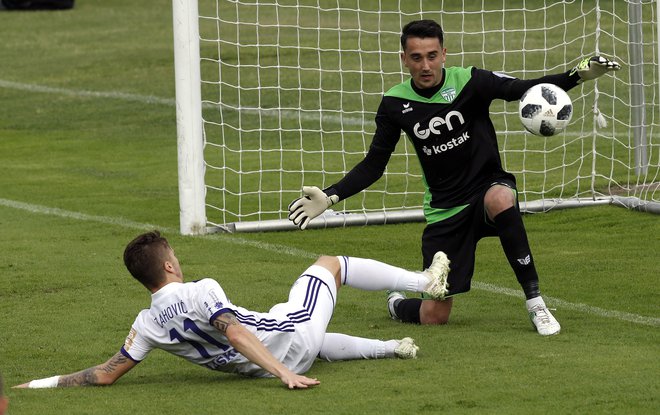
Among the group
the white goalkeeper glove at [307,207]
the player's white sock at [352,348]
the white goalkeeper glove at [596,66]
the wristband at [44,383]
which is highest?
the white goalkeeper glove at [596,66]

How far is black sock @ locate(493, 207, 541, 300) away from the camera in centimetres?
725

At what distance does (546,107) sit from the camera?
286 inches

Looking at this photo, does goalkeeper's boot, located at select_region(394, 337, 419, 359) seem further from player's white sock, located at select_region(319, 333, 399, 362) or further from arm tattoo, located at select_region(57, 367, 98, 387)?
arm tattoo, located at select_region(57, 367, 98, 387)

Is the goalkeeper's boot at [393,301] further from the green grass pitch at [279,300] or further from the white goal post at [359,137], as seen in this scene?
the white goal post at [359,137]

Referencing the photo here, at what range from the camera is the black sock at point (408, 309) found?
25.2 feet

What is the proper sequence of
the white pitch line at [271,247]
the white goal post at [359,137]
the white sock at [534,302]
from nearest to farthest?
the white sock at [534,302] < the white pitch line at [271,247] < the white goal post at [359,137]

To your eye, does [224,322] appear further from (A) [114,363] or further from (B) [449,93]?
(B) [449,93]

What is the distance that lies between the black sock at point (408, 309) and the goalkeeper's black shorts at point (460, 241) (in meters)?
0.25

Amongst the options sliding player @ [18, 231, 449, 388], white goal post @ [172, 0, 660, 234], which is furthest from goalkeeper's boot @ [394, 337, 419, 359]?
white goal post @ [172, 0, 660, 234]

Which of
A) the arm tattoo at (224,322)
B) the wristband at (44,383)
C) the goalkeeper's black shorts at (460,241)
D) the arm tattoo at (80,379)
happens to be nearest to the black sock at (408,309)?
the goalkeeper's black shorts at (460,241)

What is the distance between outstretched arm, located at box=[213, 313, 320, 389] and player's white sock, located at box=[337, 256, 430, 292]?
963 mm

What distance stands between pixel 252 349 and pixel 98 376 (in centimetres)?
88

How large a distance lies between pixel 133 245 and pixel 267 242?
463 cm

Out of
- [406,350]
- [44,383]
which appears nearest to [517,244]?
[406,350]
